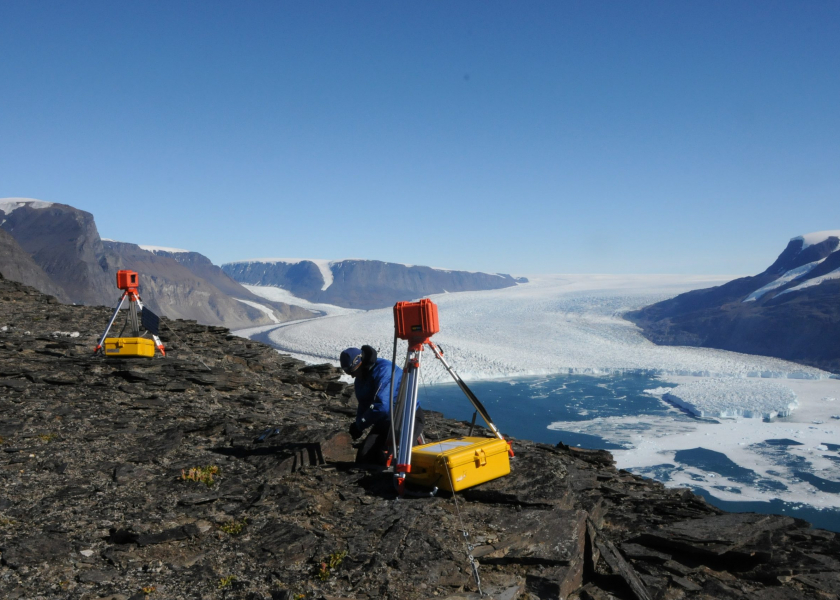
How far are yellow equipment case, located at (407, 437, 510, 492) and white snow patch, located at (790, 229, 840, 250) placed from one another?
330 ft

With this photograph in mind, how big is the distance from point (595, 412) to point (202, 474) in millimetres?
29663

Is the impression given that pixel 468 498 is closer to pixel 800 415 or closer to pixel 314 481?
pixel 314 481

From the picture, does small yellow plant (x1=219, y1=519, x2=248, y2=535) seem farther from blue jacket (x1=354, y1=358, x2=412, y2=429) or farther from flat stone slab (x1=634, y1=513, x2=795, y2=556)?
flat stone slab (x1=634, y1=513, x2=795, y2=556)

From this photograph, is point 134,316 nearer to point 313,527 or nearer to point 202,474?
point 202,474

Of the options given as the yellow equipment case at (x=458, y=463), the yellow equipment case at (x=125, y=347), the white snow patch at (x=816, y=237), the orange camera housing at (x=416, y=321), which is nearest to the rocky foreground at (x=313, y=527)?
the yellow equipment case at (x=458, y=463)

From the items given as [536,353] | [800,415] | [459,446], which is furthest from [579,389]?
[459,446]

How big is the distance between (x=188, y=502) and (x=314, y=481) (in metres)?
1.00

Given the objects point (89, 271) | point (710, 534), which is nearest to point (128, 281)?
point (710, 534)

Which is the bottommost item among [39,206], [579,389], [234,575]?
[579,389]

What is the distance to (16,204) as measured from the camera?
422ft

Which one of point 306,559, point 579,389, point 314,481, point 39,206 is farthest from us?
point 39,206

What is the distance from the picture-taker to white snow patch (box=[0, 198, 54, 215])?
126250 millimetres

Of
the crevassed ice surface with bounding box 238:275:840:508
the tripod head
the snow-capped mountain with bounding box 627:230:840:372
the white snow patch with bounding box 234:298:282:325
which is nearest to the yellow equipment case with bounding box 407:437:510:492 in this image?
the tripod head

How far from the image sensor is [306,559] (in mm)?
3449
